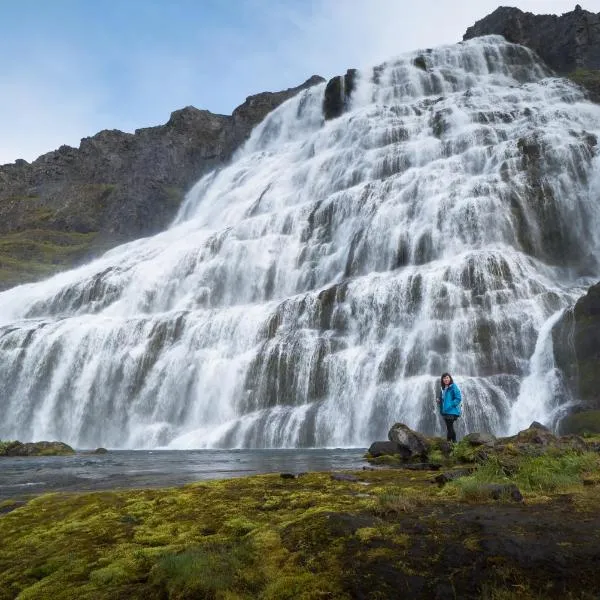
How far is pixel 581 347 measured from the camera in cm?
2722

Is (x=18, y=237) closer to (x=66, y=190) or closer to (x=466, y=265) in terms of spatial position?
(x=66, y=190)

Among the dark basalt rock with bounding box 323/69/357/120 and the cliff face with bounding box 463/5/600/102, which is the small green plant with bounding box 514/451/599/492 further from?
the cliff face with bounding box 463/5/600/102

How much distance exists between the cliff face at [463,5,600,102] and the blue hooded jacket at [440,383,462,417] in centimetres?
8187

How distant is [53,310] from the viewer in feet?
213

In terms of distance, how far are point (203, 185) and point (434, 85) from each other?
155 feet

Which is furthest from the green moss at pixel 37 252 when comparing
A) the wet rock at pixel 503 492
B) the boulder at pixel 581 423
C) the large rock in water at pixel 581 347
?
the wet rock at pixel 503 492

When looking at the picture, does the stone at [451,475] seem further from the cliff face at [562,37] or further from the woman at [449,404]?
the cliff face at [562,37]

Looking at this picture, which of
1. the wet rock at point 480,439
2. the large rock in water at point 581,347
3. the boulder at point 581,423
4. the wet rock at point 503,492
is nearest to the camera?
the wet rock at point 503,492

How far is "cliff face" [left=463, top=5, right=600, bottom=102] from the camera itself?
3391 inches

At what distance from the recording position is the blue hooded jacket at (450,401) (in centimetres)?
1591

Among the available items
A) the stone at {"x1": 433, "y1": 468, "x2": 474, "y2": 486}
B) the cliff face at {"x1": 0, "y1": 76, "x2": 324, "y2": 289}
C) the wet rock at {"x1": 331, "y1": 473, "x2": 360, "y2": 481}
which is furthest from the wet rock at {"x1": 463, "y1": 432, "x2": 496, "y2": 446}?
the cliff face at {"x1": 0, "y1": 76, "x2": 324, "y2": 289}

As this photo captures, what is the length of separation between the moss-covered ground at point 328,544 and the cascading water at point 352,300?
21533mm

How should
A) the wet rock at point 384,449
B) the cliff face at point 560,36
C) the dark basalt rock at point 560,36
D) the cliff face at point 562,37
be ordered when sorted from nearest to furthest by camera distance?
the wet rock at point 384,449 → the cliff face at point 560,36 → the cliff face at point 562,37 → the dark basalt rock at point 560,36

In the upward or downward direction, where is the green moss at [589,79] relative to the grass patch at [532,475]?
upward
